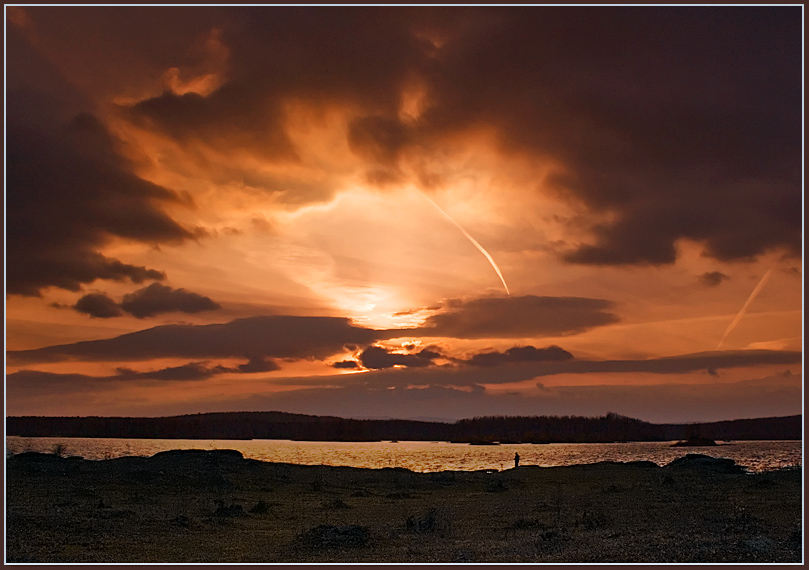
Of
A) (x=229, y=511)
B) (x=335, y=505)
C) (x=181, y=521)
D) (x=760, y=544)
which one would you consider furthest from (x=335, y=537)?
(x=760, y=544)

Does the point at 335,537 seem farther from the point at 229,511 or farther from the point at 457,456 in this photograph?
the point at 457,456

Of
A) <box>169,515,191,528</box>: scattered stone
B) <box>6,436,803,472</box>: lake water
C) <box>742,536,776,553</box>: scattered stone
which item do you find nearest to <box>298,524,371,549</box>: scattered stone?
<box>169,515,191,528</box>: scattered stone

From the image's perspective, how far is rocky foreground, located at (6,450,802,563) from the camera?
21.3 meters

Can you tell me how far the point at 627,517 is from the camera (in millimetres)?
29203

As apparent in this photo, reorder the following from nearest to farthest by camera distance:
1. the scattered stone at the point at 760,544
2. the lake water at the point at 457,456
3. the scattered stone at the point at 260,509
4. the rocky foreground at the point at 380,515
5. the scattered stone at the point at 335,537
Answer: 1. the scattered stone at the point at 760,544
2. the rocky foreground at the point at 380,515
3. the scattered stone at the point at 335,537
4. the scattered stone at the point at 260,509
5. the lake water at the point at 457,456

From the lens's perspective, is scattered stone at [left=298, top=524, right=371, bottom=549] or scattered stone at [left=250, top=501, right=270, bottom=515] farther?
scattered stone at [left=250, top=501, right=270, bottom=515]

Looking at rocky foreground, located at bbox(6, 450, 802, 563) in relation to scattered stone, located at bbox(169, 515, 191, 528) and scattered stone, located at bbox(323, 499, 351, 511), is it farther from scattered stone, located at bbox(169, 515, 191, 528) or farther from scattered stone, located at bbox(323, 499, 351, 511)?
scattered stone, located at bbox(323, 499, 351, 511)

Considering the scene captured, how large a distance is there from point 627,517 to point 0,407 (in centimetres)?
2636

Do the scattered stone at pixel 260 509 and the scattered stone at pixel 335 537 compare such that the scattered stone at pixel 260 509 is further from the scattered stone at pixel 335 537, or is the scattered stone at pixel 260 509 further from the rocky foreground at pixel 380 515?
the scattered stone at pixel 335 537

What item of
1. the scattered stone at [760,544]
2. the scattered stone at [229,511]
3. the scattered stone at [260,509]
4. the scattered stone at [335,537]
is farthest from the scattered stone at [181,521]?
the scattered stone at [760,544]

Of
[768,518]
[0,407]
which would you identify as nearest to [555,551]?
[768,518]

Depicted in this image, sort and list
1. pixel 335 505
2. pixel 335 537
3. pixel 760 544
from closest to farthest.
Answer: pixel 760 544 < pixel 335 537 < pixel 335 505

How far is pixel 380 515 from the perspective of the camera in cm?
3234

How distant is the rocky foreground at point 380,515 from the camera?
21328mm
